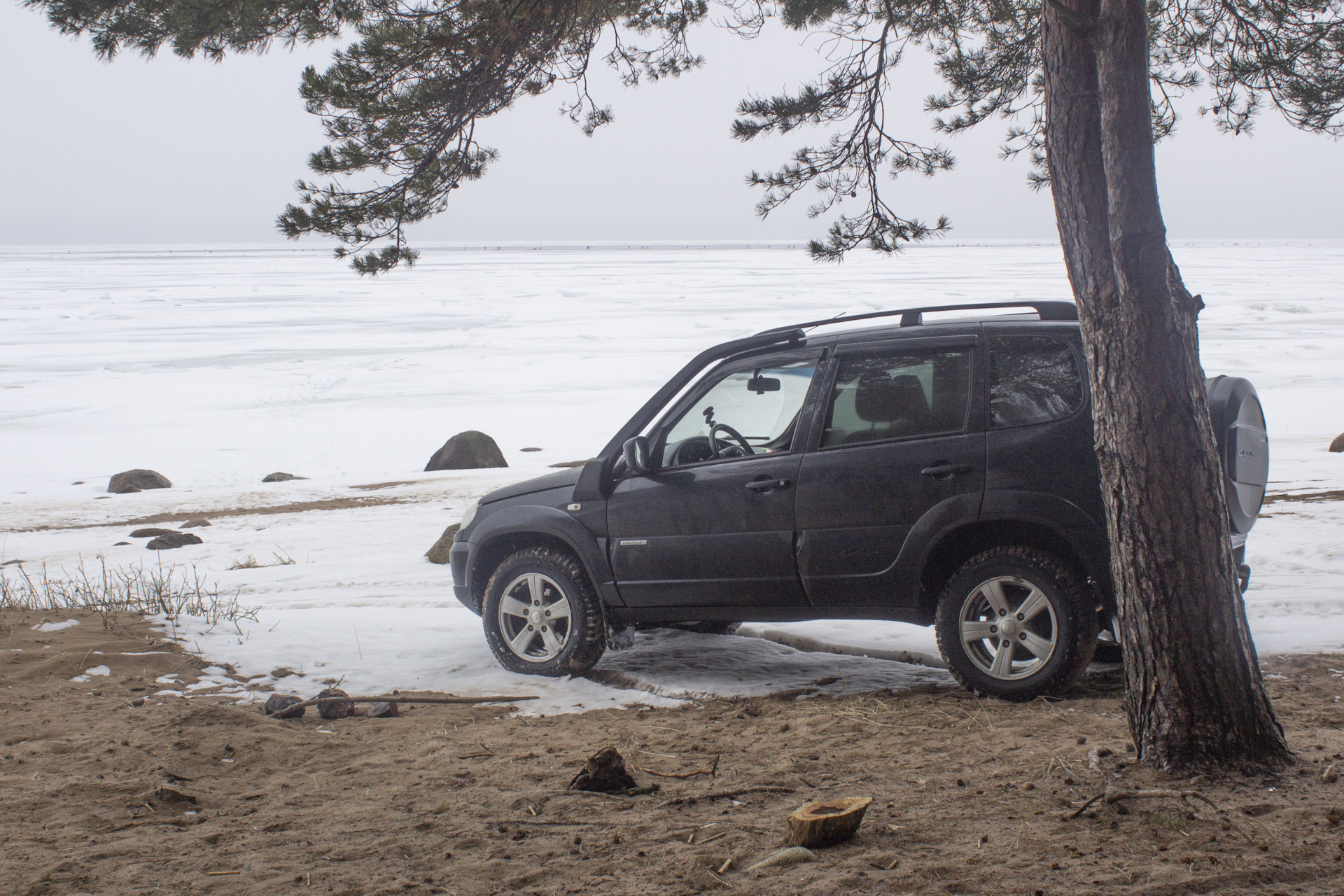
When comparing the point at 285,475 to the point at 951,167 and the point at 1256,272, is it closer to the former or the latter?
the point at 951,167

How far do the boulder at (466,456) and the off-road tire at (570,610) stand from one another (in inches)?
380

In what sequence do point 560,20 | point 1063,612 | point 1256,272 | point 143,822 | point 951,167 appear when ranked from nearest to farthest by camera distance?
point 143,822
point 1063,612
point 560,20
point 951,167
point 1256,272

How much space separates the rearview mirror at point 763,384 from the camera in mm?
5945

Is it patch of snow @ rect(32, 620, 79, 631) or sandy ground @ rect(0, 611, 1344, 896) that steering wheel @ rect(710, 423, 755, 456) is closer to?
sandy ground @ rect(0, 611, 1344, 896)

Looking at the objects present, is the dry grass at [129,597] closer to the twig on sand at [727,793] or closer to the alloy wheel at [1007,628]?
the twig on sand at [727,793]

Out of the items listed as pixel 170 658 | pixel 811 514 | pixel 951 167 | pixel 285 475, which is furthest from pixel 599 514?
pixel 285 475

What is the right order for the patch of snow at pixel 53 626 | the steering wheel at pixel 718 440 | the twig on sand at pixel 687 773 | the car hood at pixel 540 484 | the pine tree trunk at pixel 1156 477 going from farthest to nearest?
the patch of snow at pixel 53 626, the car hood at pixel 540 484, the steering wheel at pixel 718 440, the twig on sand at pixel 687 773, the pine tree trunk at pixel 1156 477

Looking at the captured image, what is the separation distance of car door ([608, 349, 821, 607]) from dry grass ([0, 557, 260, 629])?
3.06m

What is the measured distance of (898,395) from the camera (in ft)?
17.9

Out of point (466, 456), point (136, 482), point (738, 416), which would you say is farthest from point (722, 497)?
point (136, 482)

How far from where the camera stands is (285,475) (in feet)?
51.0

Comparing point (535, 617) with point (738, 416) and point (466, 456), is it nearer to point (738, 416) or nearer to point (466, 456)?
point (738, 416)

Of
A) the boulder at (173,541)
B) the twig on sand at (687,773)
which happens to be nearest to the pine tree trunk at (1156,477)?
the twig on sand at (687,773)

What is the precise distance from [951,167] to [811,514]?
5.58m
